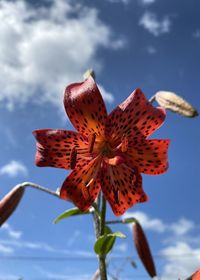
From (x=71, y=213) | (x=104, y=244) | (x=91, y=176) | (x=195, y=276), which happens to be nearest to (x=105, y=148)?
(x=91, y=176)

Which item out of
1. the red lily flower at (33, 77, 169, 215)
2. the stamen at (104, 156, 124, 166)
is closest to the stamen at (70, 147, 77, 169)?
the red lily flower at (33, 77, 169, 215)

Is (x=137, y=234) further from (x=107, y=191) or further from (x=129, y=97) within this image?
(x=129, y=97)

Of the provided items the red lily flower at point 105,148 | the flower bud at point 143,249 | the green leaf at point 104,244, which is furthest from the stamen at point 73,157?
the flower bud at point 143,249

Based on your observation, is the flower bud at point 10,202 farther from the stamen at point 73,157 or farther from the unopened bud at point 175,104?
the unopened bud at point 175,104

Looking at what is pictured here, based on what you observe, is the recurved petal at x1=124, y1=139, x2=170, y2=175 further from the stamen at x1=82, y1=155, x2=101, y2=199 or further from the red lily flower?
the stamen at x1=82, y1=155, x2=101, y2=199

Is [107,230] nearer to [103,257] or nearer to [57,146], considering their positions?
[103,257]

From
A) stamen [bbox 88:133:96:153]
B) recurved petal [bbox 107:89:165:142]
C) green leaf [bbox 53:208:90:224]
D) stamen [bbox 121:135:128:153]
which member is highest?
recurved petal [bbox 107:89:165:142]

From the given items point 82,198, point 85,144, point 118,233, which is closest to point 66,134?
point 85,144
